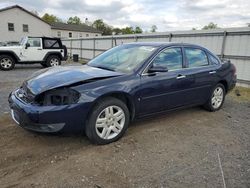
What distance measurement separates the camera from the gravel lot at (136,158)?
9.07ft

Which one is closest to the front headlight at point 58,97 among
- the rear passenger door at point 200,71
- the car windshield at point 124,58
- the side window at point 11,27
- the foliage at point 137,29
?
the car windshield at point 124,58

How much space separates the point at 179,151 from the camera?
354 cm

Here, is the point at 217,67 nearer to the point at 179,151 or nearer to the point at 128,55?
the point at 128,55

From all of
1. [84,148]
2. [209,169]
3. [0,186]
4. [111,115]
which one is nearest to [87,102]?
[111,115]

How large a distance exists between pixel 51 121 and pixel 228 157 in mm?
2580

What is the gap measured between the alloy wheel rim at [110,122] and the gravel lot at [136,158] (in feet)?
0.58

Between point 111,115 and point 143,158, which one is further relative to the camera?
point 111,115

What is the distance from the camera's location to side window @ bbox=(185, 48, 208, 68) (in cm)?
480

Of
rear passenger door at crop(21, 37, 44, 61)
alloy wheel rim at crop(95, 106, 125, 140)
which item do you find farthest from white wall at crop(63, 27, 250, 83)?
alloy wheel rim at crop(95, 106, 125, 140)

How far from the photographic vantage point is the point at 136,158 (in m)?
3.27

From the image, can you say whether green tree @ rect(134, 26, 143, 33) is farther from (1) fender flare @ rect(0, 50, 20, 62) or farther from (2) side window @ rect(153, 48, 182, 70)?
(2) side window @ rect(153, 48, 182, 70)

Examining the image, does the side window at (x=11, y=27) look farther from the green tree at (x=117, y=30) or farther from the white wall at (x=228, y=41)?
the green tree at (x=117, y=30)

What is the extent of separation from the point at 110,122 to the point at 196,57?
2572 mm

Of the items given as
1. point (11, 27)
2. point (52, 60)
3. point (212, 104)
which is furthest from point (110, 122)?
point (11, 27)
